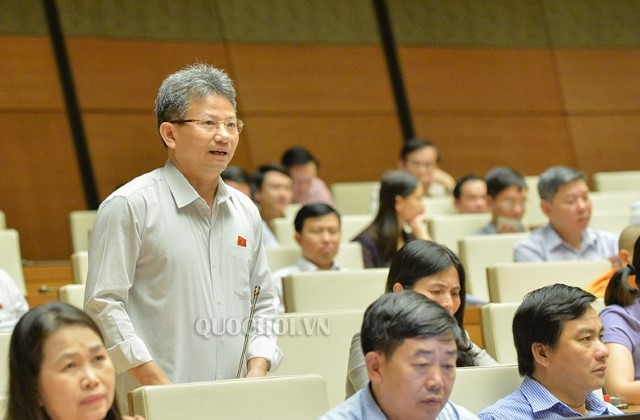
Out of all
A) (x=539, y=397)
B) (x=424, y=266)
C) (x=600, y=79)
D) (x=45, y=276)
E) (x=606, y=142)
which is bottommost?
(x=539, y=397)

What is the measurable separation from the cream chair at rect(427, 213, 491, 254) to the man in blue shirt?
2.87 m

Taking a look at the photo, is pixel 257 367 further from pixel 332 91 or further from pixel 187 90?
pixel 332 91

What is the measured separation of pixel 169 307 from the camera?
2758 millimetres

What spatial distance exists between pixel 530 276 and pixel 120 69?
3469mm

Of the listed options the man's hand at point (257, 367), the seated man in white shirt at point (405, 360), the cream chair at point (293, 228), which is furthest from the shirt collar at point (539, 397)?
the cream chair at point (293, 228)

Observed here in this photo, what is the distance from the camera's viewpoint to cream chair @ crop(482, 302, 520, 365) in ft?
11.3

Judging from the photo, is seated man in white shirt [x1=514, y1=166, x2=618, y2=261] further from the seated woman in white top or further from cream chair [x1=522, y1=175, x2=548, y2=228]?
the seated woman in white top

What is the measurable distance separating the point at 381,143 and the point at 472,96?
81cm

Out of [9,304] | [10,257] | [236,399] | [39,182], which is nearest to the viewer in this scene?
[236,399]

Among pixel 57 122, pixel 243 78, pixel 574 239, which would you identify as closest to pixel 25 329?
pixel 574 239

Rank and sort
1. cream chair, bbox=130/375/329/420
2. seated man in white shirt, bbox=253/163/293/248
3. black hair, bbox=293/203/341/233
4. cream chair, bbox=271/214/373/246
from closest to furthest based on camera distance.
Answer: cream chair, bbox=130/375/329/420 → black hair, bbox=293/203/341/233 → cream chair, bbox=271/214/373/246 → seated man in white shirt, bbox=253/163/293/248

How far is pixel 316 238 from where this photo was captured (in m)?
4.99

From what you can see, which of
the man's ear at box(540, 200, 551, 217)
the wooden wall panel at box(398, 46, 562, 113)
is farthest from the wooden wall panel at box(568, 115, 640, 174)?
the man's ear at box(540, 200, 551, 217)

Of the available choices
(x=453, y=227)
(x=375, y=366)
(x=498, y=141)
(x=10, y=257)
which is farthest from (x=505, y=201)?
(x=375, y=366)
